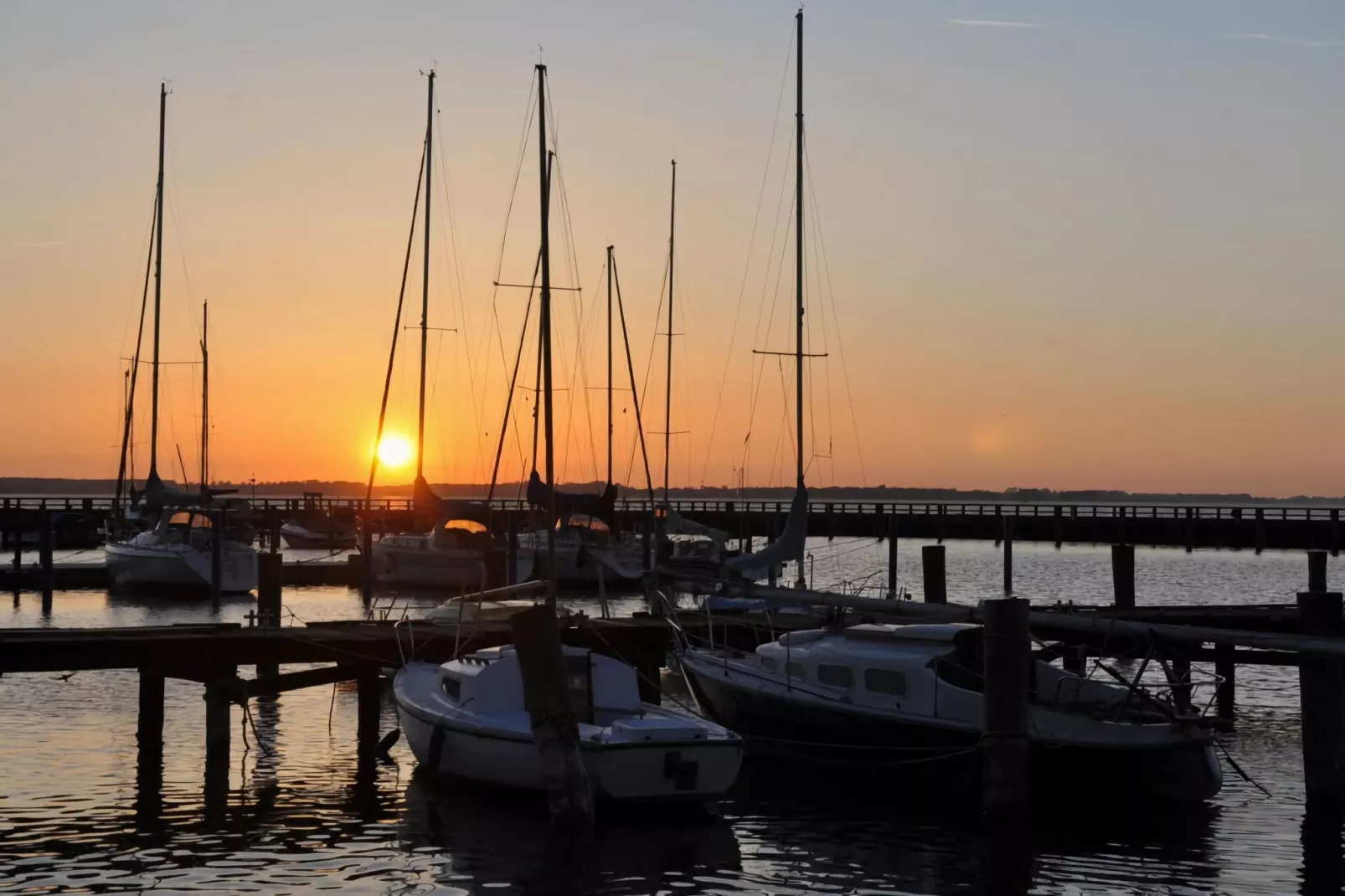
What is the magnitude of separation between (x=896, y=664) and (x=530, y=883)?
6975 millimetres

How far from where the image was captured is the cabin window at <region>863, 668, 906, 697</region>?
2228cm

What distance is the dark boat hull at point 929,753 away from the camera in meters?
20.6

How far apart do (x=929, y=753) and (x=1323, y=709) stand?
5.00 m

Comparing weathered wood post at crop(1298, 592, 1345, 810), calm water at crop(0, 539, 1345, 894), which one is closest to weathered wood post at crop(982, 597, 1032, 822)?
calm water at crop(0, 539, 1345, 894)

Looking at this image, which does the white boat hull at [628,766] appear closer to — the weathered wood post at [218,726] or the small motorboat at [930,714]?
the small motorboat at [930,714]

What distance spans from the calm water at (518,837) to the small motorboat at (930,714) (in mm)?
538

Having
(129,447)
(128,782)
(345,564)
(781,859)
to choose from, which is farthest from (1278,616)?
(129,447)

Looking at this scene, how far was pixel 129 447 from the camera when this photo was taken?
72812 mm

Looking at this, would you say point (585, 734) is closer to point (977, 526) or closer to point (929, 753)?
point (929, 753)

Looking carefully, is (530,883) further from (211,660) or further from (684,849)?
(211,660)

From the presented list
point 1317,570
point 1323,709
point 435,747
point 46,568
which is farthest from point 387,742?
point 46,568

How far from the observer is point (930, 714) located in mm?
21844

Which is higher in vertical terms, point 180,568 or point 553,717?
point 180,568

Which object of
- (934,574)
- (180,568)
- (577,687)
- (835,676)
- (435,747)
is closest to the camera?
(577,687)
